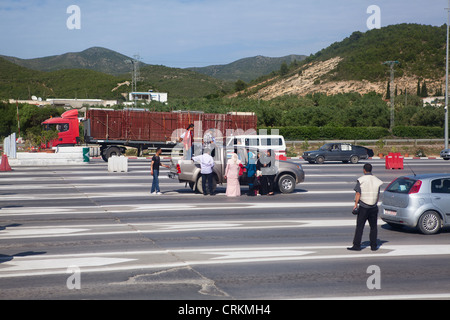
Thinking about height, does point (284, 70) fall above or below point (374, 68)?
above

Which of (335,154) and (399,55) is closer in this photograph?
(335,154)

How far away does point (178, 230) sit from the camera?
42.2 ft

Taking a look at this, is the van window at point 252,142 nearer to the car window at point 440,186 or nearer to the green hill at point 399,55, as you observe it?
the car window at point 440,186

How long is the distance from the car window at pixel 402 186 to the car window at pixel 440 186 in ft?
1.63

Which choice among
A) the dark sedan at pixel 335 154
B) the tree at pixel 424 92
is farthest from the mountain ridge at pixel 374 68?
the dark sedan at pixel 335 154

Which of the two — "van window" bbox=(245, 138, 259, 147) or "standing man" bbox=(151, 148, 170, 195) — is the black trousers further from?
"van window" bbox=(245, 138, 259, 147)

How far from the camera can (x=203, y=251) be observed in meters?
10.6

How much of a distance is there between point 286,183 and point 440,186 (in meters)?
8.17

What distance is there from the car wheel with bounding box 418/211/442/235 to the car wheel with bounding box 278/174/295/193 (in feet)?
26.7

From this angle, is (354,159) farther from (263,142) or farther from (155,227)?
(155,227)

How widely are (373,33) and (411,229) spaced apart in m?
163

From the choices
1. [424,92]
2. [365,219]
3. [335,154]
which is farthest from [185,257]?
[424,92]

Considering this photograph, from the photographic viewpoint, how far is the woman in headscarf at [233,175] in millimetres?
18828
